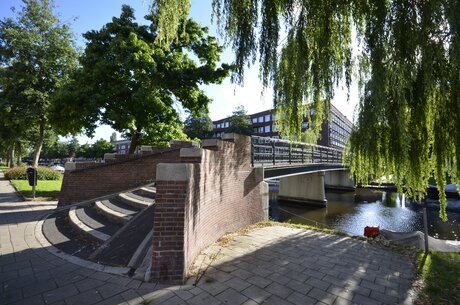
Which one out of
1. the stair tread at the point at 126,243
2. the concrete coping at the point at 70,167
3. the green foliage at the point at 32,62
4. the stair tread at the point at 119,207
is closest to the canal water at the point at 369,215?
the stair tread at the point at 119,207

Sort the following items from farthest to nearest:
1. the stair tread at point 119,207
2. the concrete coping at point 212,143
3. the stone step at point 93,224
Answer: the stair tread at point 119,207, the concrete coping at point 212,143, the stone step at point 93,224

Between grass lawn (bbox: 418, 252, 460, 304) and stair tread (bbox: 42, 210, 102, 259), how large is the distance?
6.26m

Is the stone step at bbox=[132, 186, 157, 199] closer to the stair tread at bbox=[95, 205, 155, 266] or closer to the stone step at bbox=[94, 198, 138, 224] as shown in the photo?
the stone step at bbox=[94, 198, 138, 224]

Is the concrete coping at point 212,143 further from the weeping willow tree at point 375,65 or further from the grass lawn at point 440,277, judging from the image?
the grass lawn at point 440,277

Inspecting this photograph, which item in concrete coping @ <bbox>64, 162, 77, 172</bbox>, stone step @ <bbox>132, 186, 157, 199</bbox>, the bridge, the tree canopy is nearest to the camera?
stone step @ <bbox>132, 186, 157, 199</bbox>

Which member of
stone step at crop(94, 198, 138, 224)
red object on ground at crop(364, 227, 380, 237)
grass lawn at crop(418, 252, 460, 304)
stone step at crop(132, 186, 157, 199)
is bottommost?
red object on ground at crop(364, 227, 380, 237)

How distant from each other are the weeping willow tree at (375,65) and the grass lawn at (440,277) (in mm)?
1417

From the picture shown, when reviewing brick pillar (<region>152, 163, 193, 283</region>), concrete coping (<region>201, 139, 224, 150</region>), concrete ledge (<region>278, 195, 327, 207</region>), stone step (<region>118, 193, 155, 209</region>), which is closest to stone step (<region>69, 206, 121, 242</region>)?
stone step (<region>118, 193, 155, 209</region>)

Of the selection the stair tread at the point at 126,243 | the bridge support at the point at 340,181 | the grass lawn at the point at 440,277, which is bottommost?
the bridge support at the point at 340,181

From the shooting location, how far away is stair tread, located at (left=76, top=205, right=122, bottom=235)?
19.7 feet

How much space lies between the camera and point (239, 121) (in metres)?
59.9

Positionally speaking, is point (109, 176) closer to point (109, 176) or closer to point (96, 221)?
point (109, 176)

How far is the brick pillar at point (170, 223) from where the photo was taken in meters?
3.91

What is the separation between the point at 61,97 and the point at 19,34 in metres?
12.1
